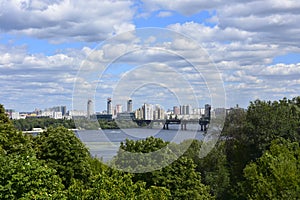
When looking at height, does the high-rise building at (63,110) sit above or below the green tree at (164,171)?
above

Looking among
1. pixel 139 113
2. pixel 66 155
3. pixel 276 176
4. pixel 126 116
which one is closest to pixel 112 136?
pixel 139 113

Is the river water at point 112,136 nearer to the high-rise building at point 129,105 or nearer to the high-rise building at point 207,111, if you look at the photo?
the high-rise building at point 129,105

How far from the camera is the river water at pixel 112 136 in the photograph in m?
38.1

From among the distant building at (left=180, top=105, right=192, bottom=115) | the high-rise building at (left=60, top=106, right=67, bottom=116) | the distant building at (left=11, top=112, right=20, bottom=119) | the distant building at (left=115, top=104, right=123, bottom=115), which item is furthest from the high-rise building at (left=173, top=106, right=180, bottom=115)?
the distant building at (left=11, top=112, right=20, bottom=119)

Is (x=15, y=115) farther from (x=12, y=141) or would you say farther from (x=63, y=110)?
(x=12, y=141)

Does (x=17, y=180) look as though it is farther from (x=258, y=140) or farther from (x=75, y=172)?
(x=258, y=140)

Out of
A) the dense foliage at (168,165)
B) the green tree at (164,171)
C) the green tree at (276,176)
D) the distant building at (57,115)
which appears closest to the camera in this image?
the dense foliage at (168,165)

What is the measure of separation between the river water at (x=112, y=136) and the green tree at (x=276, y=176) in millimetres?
7022

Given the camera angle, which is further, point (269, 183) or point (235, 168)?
point (235, 168)

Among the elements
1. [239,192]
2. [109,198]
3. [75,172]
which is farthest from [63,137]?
[239,192]

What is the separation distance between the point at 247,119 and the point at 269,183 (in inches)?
613

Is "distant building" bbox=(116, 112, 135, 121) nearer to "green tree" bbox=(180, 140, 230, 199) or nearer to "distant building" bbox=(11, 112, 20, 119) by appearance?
"green tree" bbox=(180, 140, 230, 199)

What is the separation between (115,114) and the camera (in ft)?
120

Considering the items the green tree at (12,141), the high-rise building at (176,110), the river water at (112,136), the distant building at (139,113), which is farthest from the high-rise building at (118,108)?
the green tree at (12,141)
